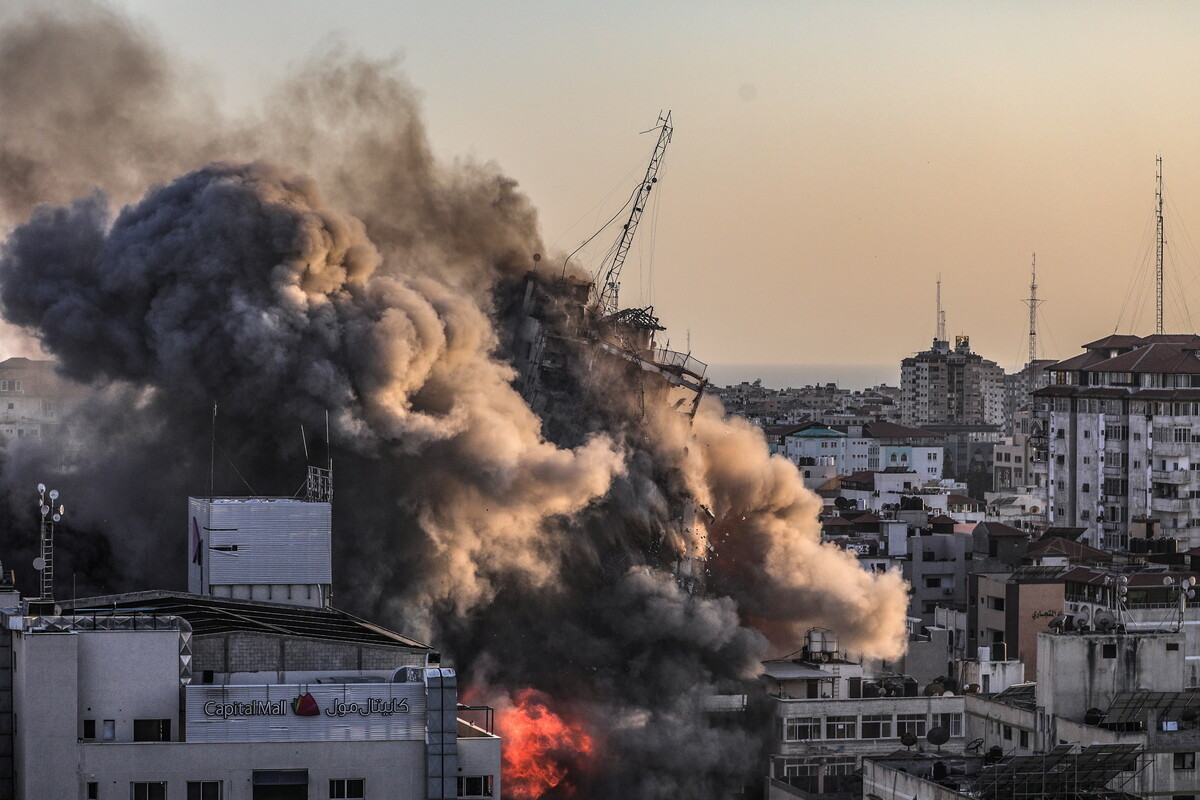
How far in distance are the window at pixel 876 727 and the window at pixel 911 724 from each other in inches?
13.5

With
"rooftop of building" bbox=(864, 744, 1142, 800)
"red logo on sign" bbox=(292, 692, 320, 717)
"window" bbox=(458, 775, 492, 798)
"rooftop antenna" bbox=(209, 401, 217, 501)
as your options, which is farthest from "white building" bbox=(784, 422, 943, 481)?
"red logo on sign" bbox=(292, 692, 320, 717)

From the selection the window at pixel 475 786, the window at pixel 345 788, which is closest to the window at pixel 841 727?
the window at pixel 475 786

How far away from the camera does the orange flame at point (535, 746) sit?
223 feet

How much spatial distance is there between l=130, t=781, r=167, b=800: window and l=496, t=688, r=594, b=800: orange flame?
21527 mm

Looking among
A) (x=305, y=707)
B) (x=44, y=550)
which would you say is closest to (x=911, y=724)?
(x=44, y=550)

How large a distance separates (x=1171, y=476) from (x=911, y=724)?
5479 centimetres

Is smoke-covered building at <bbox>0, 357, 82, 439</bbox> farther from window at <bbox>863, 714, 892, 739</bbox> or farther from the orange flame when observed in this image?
window at <bbox>863, 714, 892, 739</bbox>

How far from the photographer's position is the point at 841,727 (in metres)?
72.4

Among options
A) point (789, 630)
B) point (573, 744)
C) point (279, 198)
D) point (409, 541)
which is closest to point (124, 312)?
point (279, 198)

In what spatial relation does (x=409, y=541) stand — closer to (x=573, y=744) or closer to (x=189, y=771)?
(x=573, y=744)

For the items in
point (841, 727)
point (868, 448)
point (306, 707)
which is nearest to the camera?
point (306, 707)

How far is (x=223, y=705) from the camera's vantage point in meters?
47.2

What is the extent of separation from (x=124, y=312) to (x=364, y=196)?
34.4 feet

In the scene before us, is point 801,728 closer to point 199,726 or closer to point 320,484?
point 320,484
